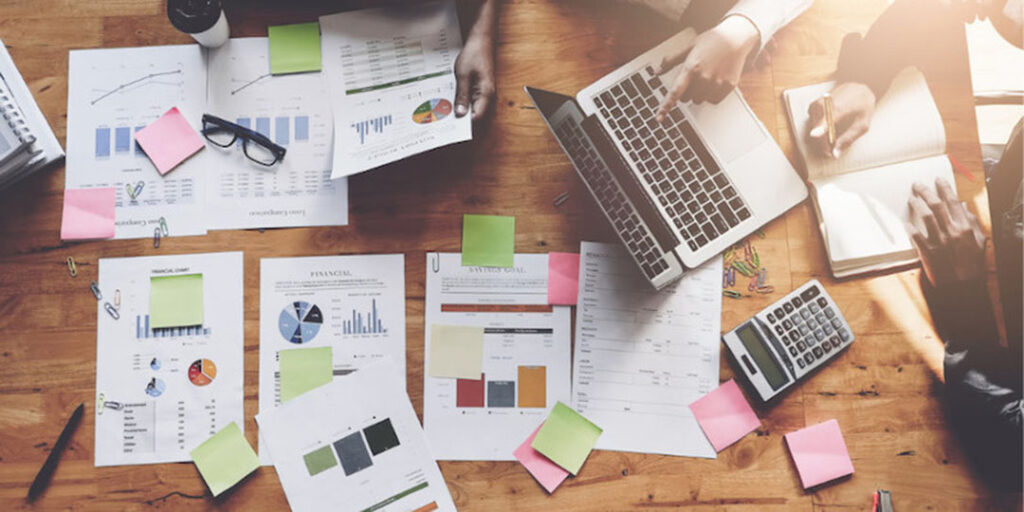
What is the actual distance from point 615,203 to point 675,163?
0.13 metres

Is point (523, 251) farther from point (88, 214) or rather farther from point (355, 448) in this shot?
point (88, 214)

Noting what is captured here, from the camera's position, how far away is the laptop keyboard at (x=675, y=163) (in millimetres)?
1115

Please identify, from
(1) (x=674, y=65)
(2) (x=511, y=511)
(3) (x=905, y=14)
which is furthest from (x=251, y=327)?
(3) (x=905, y=14)

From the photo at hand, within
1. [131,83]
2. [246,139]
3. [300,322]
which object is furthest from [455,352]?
[131,83]

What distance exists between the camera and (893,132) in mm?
1158

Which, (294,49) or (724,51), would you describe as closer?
(724,51)

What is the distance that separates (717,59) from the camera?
3.54 feet

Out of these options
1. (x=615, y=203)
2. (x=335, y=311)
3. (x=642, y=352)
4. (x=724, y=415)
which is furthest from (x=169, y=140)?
(x=724, y=415)

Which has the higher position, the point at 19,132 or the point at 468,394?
the point at 19,132

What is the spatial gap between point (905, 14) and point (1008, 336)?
578 mm

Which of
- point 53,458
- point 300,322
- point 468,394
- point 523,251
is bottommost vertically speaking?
point 53,458

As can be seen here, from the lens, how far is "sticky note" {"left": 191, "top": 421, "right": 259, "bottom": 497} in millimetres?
1092

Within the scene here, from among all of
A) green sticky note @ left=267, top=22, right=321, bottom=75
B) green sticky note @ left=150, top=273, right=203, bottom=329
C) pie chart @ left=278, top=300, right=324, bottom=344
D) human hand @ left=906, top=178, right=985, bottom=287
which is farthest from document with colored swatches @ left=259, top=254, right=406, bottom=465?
human hand @ left=906, top=178, right=985, bottom=287

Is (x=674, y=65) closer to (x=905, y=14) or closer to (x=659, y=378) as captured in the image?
(x=905, y=14)
